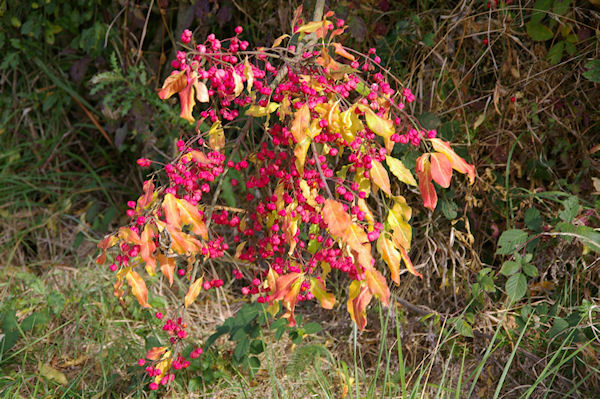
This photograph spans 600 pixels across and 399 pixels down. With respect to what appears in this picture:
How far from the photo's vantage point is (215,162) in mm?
1325

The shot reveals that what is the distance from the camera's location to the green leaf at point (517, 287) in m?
1.65

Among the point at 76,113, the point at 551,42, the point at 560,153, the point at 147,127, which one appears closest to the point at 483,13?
the point at 551,42

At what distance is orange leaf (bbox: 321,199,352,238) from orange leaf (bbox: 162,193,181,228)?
11.8 inches

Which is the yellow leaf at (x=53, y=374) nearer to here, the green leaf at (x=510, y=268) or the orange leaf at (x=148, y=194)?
the orange leaf at (x=148, y=194)

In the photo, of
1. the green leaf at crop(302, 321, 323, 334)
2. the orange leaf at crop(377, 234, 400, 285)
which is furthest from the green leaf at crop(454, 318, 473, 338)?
the orange leaf at crop(377, 234, 400, 285)

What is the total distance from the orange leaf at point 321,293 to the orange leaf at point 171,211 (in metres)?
0.34

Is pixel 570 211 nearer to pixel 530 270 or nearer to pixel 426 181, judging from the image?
pixel 530 270

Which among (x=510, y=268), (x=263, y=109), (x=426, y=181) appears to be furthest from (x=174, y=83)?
(x=510, y=268)

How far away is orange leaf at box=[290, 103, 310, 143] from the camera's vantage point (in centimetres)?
117

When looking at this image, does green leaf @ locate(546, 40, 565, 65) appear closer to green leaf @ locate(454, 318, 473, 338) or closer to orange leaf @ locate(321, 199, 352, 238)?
green leaf @ locate(454, 318, 473, 338)

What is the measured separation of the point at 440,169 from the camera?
1159mm

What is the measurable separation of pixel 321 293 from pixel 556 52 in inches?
46.2

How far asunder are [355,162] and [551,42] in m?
1.09

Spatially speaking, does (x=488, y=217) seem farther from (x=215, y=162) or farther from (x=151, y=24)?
(x=151, y=24)
